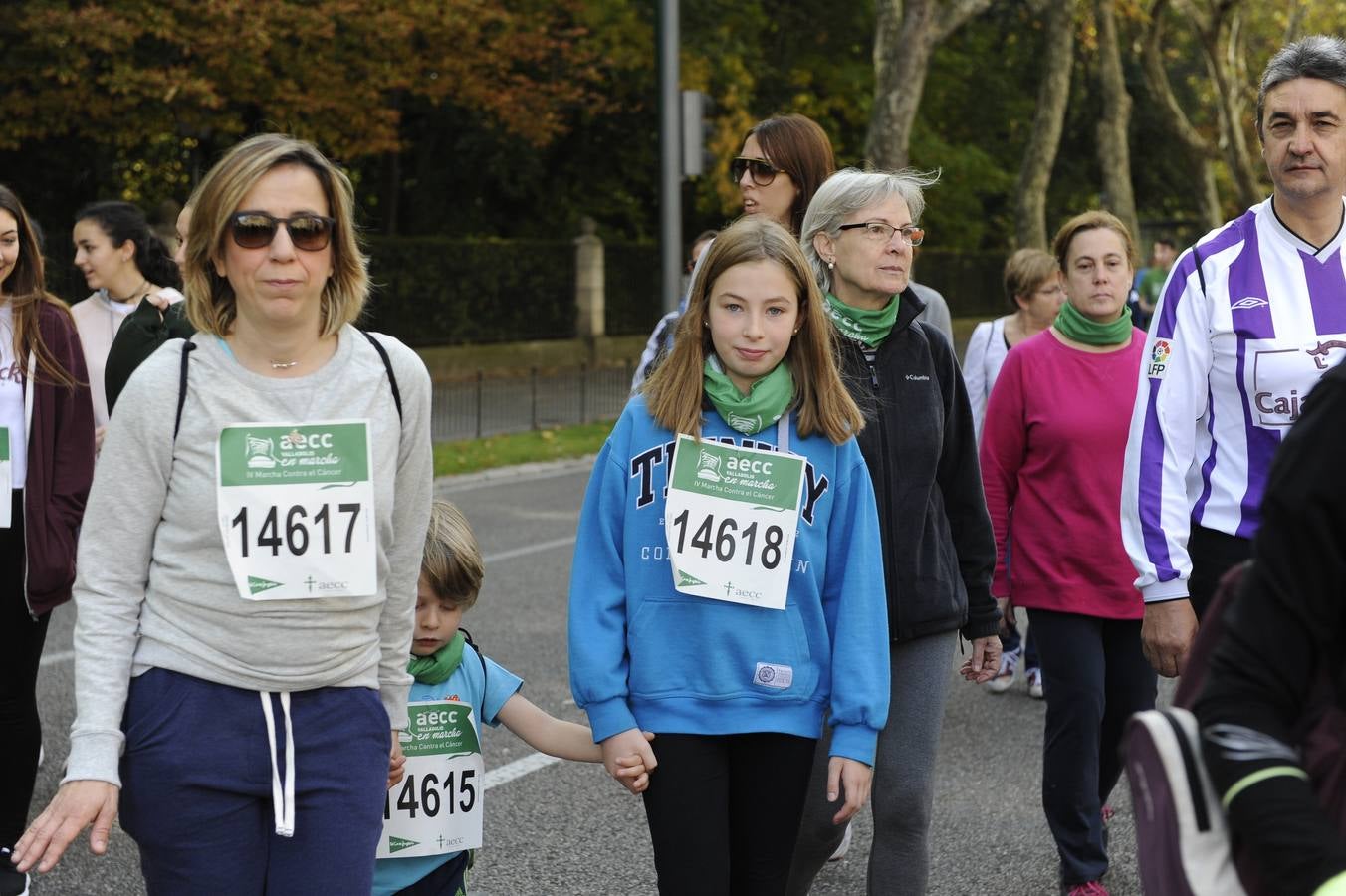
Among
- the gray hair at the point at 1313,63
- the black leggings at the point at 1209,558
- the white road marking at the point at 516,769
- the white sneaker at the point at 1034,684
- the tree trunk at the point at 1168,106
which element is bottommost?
the white sneaker at the point at 1034,684

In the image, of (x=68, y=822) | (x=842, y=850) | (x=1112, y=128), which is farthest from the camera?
(x=1112, y=128)

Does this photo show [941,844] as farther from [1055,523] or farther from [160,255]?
[160,255]

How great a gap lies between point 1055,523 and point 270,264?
3147mm

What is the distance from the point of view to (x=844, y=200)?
4.16 m

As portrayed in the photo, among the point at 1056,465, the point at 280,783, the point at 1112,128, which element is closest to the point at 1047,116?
the point at 1112,128

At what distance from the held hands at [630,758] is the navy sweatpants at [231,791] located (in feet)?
1.90

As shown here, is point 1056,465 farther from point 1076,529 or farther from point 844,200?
point 844,200

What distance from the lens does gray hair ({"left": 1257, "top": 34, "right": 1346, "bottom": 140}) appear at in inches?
147

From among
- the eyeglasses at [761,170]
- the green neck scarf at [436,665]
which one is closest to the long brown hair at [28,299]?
the green neck scarf at [436,665]

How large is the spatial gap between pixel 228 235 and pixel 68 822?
1.01 m

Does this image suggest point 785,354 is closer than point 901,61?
Yes

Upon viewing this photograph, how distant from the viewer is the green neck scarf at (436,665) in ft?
12.3

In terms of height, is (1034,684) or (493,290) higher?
(493,290)

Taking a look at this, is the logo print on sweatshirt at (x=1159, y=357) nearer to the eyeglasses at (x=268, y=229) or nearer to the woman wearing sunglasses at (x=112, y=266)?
the eyeglasses at (x=268, y=229)
